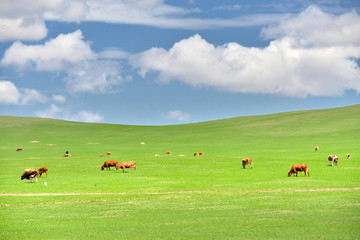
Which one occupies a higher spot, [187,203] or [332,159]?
[332,159]

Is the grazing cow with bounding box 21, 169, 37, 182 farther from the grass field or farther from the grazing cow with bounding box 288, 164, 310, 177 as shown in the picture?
the grazing cow with bounding box 288, 164, 310, 177

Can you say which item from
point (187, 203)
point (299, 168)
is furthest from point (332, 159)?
point (187, 203)

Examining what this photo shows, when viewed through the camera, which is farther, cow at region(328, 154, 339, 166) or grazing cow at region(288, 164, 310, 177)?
cow at region(328, 154, 339, 166)

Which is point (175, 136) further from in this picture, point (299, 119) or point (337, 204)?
point (337, 204)

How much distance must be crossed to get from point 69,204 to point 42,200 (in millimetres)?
2859

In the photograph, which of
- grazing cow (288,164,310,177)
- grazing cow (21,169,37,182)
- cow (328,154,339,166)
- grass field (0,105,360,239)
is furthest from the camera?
cow (328,154,339,166)

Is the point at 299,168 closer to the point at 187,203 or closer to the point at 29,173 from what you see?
the point at 187,203

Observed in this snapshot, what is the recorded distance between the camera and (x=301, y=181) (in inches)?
1511

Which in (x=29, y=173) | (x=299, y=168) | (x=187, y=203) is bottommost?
(x=187, y=203)

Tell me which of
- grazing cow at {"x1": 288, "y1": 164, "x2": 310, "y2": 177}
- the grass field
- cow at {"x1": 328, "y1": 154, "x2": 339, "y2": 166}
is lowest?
the grass field

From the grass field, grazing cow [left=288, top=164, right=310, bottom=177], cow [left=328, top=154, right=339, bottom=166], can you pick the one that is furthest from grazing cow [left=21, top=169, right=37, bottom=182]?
cow [left=328, top=154, right=339, bottom=166]

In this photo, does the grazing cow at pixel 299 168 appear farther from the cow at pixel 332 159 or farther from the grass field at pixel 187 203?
the cow at pixel 332 159

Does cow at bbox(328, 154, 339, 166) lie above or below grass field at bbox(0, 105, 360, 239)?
above

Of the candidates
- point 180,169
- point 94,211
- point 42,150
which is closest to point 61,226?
point 94,211
